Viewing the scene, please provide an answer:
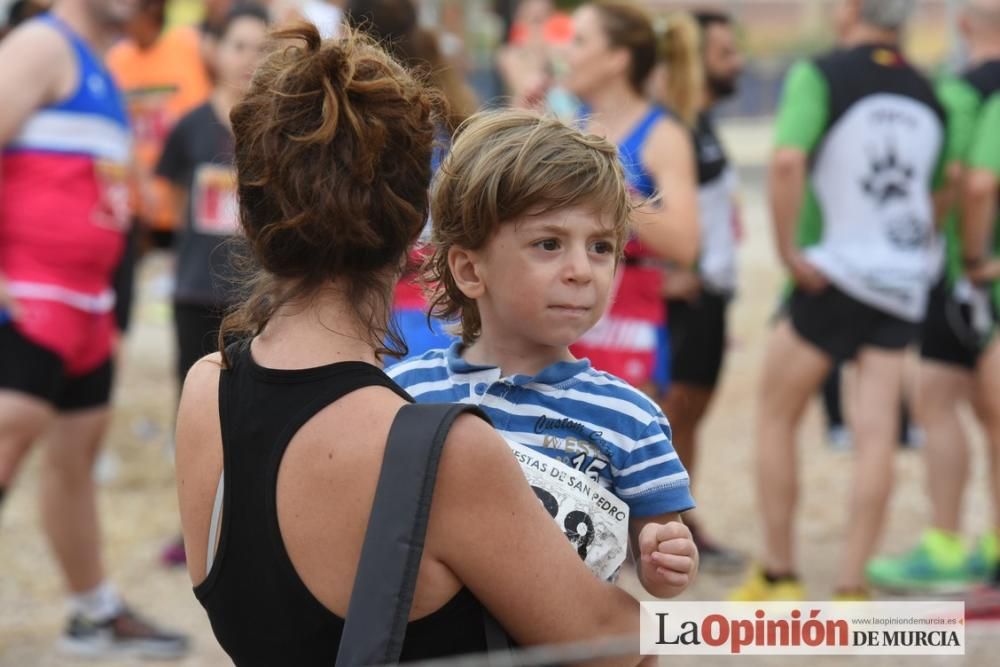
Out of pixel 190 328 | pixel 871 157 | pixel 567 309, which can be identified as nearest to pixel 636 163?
pixel 871 157

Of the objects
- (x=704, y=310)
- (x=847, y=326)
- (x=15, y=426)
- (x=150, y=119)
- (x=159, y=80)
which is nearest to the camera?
(x=15, y=426)

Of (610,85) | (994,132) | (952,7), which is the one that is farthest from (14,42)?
(952,7)

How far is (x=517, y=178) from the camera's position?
201 centimetres

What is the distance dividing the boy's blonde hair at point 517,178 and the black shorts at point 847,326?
314cm

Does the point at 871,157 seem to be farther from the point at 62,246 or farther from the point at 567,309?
the point at 567,309

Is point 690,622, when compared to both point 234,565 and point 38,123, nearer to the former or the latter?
point 234,565

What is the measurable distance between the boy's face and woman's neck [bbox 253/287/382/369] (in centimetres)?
29

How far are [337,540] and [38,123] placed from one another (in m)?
3.09

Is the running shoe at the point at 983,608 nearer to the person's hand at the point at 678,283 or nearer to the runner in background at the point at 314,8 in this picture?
the person's hand at the point at 678,283

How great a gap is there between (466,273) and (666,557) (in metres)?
0.55

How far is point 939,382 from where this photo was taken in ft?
18.4

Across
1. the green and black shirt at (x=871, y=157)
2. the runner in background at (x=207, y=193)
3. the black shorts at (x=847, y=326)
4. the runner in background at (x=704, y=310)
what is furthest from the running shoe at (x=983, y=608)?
the runner in background at (x=207, y=193)

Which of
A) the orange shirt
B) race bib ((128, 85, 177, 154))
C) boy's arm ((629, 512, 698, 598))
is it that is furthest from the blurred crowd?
boy's arm ((629, 512, 698, 598))

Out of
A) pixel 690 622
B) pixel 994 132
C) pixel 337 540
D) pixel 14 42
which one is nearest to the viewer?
pixel 337 540
